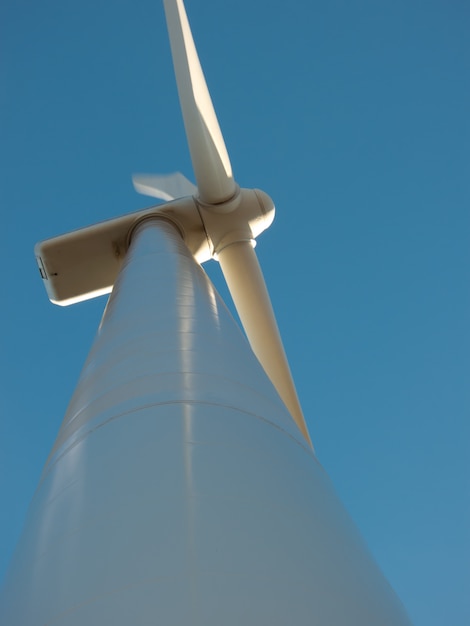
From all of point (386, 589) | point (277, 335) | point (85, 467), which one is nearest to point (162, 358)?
point (85, 467)

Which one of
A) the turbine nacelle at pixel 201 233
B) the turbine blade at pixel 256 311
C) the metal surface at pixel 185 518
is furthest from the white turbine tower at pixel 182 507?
the turbine nacelle at pixel 201 233

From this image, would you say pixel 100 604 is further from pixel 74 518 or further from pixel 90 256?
pixel 90 256

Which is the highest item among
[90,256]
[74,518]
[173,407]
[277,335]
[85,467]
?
[90,256]

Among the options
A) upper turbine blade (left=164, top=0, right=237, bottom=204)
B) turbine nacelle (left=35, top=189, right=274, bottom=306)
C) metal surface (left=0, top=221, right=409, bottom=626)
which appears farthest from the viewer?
turbine nacelle (left=35, top=189, right=274, bottom=306)

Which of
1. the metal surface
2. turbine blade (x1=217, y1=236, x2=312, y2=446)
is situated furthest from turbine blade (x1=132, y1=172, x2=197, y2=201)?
the metal surface

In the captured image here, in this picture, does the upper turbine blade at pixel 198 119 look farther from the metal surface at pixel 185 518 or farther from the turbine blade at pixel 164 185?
the metal surface at pixel 185 518

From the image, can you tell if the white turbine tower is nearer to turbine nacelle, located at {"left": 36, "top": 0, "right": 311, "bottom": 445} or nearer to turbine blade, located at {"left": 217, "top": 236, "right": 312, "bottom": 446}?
turbine blade, located at {"left": 217, "top": 236, "right": 312, "bottom": 446}

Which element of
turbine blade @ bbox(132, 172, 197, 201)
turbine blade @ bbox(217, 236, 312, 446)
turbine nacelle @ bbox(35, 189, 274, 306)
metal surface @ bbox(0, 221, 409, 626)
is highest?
turbine blade @ bbox(132, 172, 197, 201)

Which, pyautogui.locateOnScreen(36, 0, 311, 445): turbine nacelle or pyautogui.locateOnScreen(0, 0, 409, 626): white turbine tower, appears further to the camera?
pyautogui.locateOnScreen(36, 0, 311, 445): turbine nacelle

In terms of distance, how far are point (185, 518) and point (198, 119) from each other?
735 cm

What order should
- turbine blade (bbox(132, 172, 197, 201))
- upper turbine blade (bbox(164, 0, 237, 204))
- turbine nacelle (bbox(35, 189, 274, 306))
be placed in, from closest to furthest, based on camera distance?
1. upper turbine blade (bbox(164, 0, 237, 204))
2. turbine nacelle (bbox(35, 189, 274, 306))
3. turbine blade (bbox(132, 172, 197, 201))

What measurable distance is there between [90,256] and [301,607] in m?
8.74

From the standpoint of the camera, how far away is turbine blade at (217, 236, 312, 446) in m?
8.89

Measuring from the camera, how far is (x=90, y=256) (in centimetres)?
1019
